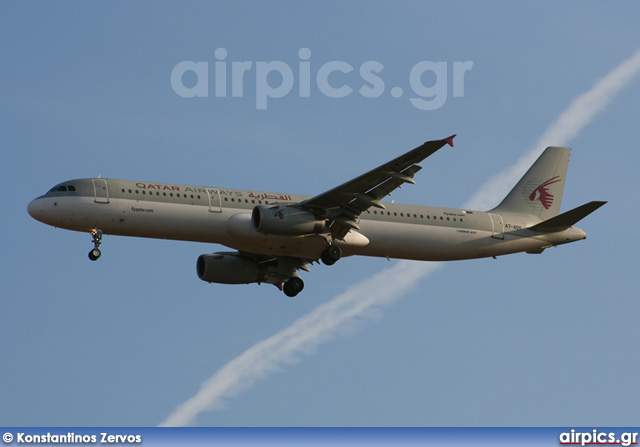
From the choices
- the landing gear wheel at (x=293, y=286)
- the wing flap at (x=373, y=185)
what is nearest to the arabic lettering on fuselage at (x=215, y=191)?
the wing flap at (x=373, y=185)

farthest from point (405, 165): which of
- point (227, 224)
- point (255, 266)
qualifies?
point (255, 266)

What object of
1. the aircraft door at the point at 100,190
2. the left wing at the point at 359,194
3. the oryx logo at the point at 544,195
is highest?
the oryx logo at the point at 544,195

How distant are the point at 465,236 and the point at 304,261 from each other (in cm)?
829

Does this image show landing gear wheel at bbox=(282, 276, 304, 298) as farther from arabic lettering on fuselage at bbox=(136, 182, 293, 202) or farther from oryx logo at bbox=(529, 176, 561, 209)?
oryx logo at bbox=(529, 176, 561, 209)

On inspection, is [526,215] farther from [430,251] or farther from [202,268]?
[202,268]

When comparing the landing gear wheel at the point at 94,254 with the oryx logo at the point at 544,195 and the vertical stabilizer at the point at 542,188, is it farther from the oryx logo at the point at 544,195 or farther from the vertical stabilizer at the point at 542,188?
the oryx logo at the point at 544,195

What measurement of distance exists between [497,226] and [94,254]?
20.4 metres

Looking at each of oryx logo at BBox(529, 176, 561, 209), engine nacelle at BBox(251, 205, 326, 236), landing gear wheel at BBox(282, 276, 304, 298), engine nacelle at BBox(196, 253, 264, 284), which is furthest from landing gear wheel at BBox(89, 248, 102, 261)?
oryx logo at BBox(529, 176, 561, 209)

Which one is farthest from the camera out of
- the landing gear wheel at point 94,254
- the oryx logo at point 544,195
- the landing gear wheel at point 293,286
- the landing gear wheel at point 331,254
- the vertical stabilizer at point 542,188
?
the oryx logo at point 544,195

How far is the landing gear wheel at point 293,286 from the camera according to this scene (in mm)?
60375

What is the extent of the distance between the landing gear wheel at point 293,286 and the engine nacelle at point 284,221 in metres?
6.97

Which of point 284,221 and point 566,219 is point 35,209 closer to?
point 284,221

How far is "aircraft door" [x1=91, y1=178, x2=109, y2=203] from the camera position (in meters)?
53.0

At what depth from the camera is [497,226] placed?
196 feet
